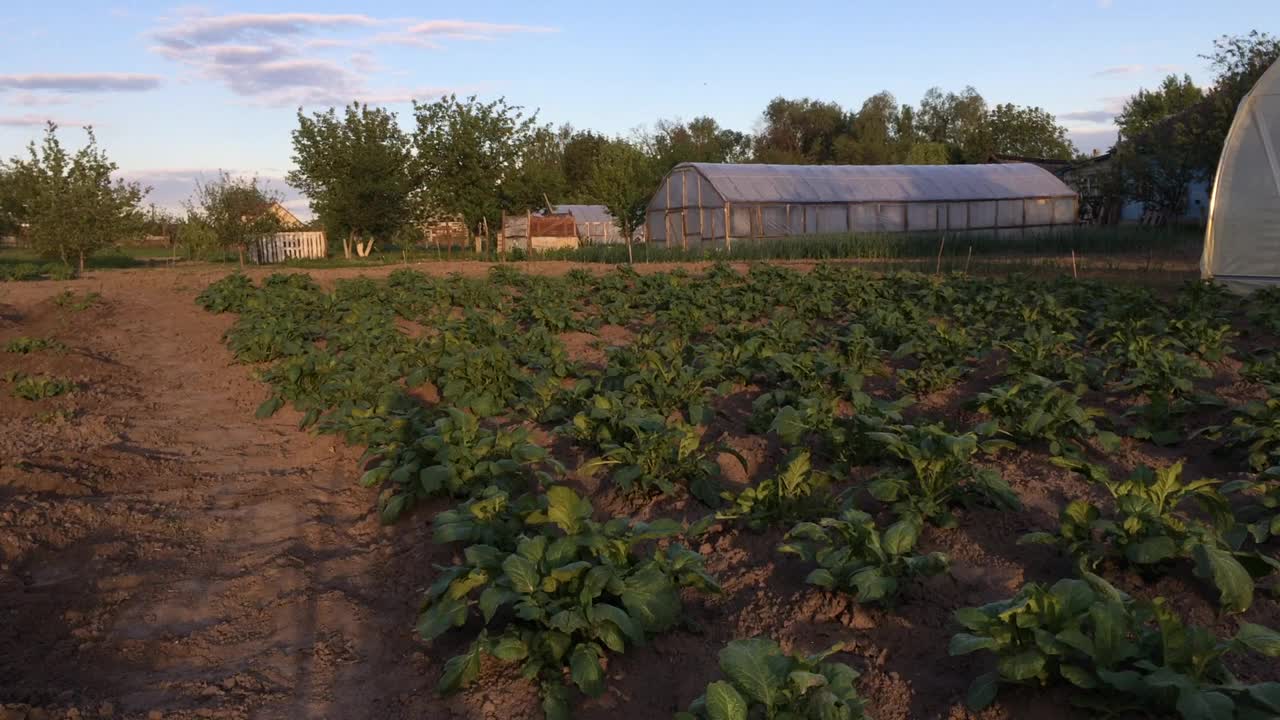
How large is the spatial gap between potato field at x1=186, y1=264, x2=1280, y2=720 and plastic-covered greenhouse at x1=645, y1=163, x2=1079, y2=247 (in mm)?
23540

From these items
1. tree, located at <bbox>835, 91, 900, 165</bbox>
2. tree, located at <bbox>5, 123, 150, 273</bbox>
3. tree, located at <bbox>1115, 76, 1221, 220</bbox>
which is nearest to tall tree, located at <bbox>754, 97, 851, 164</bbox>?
tree, located at <bbox>835, 91, 900, 165</bbox>

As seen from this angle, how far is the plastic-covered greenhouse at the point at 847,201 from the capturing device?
3209 cm

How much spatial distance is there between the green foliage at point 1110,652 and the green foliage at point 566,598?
1.04 metres

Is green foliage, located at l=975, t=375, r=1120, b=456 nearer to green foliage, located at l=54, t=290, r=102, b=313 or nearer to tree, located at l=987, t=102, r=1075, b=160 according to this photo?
green foliage, located at l=54, t=290, r=102, b=313

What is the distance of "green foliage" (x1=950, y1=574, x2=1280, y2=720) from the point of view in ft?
7.67

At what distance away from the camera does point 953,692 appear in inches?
118

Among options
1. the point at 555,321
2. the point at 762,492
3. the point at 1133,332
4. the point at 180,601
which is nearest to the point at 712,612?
the point at 762,492

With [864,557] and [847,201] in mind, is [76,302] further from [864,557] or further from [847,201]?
[847,201]

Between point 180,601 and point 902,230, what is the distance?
32937 mm

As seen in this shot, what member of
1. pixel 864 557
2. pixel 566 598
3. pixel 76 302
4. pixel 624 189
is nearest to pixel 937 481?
pixel 864 557

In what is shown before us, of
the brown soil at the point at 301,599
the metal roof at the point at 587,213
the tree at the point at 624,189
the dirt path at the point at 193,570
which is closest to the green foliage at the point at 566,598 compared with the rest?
the brown soil at the point at 301,599

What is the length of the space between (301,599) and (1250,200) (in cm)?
1396

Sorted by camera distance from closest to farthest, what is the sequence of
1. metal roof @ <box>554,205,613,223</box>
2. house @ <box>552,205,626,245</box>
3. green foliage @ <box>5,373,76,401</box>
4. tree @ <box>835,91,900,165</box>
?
green foliage @ <box>5,373,76,401</box> < house @ <box>552,205,626,245</box> < metal roof @ <box>554,205,613,223</box> < tree @ <box>835,91,900,165</box>

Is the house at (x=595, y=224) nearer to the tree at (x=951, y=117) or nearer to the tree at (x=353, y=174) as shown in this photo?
the tree at (x=353, y=174)
